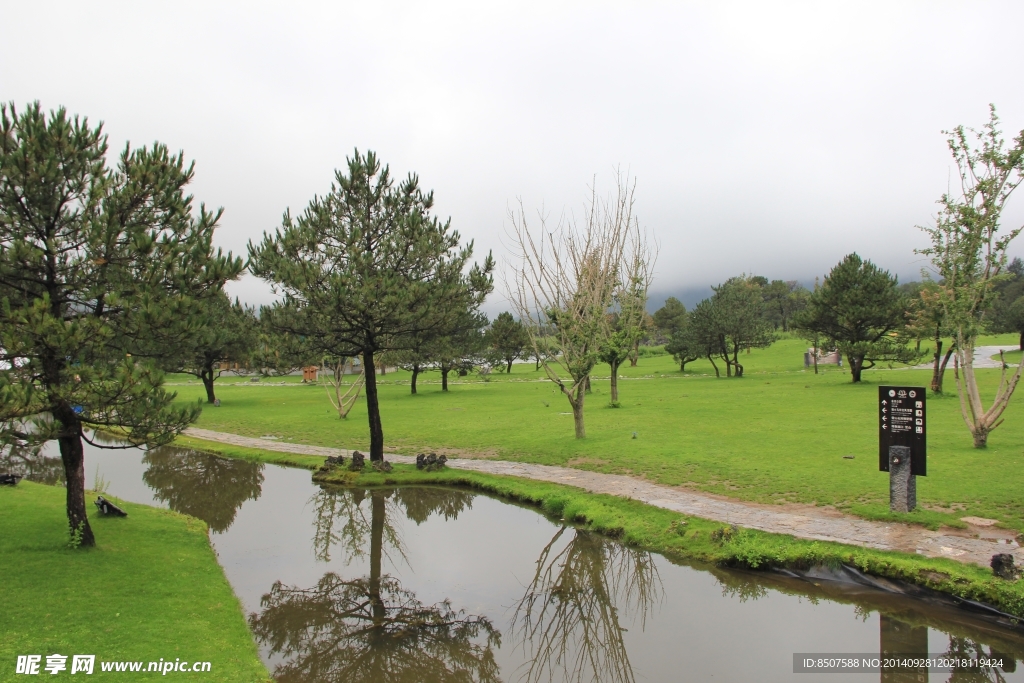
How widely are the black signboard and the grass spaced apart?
34.7ft

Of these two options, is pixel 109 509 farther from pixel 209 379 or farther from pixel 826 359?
pixel 826 359

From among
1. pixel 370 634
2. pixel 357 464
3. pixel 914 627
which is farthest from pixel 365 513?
pixel 914 627

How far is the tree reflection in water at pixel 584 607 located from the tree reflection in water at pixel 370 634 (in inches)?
25.9

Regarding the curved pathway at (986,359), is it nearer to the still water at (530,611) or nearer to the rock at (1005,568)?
the rock at (1005,568)

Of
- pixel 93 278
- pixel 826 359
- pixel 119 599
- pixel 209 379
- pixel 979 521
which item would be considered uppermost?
pixel 93 278

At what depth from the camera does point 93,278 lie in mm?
9328

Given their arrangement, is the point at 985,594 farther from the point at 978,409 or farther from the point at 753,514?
the point at 978,409

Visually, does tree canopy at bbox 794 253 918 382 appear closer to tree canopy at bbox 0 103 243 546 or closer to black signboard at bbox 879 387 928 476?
black signboard at bbox 879 387 928 476

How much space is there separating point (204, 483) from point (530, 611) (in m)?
12.8

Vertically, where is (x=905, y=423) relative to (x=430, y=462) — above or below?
above

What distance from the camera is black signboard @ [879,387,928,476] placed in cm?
1072

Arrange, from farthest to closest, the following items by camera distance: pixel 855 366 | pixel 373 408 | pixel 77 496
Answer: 1. pixel 855 366
2. pixel 373 408
3. pixel 77 496

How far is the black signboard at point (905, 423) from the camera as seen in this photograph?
10719 millimetres

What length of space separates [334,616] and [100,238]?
643 cm
